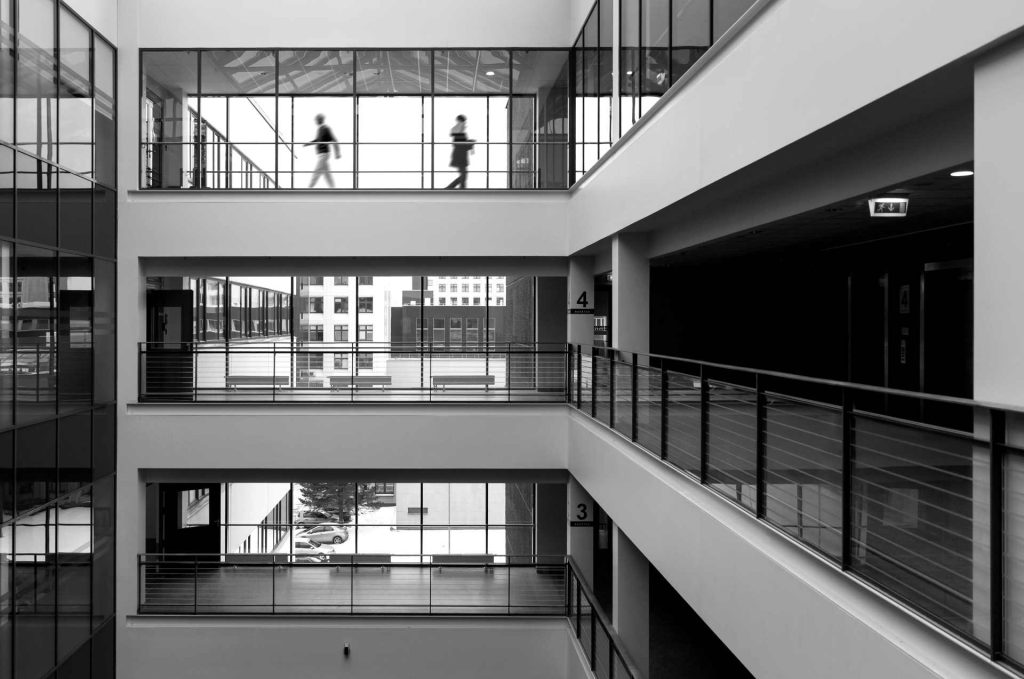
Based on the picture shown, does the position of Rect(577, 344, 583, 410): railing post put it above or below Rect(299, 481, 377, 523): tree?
above

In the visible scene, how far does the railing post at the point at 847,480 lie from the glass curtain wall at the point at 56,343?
9207 mm

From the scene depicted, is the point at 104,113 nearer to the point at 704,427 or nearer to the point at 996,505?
the point at 704,427

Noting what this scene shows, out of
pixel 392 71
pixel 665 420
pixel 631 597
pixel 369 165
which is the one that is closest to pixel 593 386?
pixel 631 597

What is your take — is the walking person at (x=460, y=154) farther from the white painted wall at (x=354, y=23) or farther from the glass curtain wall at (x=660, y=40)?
the glass curtain wall at (x=660, y=40)

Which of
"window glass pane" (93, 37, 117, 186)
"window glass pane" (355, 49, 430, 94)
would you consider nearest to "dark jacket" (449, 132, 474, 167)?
"window glass pane" (355, 49, 430, 94)

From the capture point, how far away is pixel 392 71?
14.5 meters

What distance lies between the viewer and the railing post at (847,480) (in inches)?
172

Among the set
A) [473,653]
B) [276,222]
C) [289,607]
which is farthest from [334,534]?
[276,222]

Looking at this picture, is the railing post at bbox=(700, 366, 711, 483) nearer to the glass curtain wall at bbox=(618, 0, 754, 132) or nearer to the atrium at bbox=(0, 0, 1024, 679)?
the atrium at bbox=(0, 0, 1024, 679)

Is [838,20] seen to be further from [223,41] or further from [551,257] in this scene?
[223,41]

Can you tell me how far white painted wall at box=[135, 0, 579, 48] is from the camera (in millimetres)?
13672

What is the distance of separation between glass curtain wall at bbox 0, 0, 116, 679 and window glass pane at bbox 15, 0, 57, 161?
24mm

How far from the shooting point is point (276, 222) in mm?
13750

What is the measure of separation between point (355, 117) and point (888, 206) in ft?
31.3
